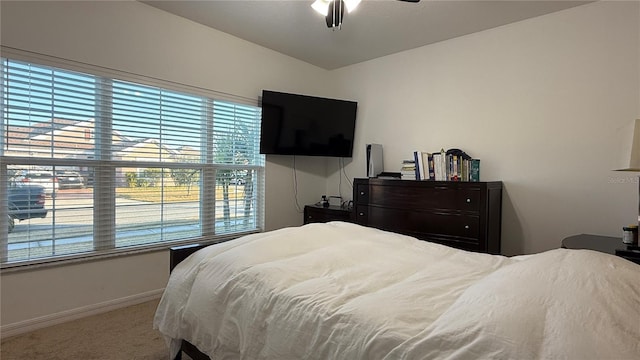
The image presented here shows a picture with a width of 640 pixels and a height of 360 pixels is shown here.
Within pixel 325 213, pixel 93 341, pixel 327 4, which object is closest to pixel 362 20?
pixel 327 4

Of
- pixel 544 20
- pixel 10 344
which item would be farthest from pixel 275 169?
pixel 544 20

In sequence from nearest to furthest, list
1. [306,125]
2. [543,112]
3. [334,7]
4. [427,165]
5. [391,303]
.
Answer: [391,303]
[334,7]
[543,112]
[427,165]
[306,125]

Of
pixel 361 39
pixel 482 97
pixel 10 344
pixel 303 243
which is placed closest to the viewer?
pixel 303 243

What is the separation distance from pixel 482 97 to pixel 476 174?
757 millimetres

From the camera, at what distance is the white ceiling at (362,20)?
2.74 metres

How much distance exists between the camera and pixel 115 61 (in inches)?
107

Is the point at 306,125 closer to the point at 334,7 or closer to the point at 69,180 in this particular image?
the point at 334,7

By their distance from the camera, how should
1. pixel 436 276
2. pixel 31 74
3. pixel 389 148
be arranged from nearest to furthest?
pixel 436 276, pixel 31 74, pixel 389 148

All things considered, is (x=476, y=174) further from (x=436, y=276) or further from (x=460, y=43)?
(x=436, y=276)

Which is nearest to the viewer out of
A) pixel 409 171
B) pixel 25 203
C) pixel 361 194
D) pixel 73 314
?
pixel 25 203

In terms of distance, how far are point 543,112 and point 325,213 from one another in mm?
2398

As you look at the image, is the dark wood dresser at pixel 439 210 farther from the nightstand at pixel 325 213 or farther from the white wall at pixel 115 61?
the white wall at pixel 115 61

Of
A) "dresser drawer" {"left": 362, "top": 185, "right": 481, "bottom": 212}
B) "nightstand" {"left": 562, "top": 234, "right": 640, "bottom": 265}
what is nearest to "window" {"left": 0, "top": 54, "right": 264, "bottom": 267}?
"dresser drawer" {"left": 362, "top": 185, "right": 481, "bottom": 212}

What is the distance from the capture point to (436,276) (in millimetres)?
1428
